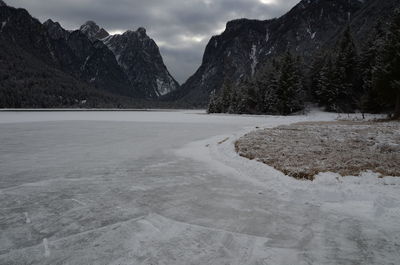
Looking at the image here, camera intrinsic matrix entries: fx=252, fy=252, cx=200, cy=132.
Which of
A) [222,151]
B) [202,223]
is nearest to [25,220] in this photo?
[202,223]

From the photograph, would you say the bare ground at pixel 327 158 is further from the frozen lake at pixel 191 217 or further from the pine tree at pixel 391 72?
the pine tree at pixel 391 72

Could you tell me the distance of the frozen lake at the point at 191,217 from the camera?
12.5 feet

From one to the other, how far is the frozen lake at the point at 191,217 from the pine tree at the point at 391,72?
102 feet

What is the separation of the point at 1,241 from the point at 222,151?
9998 millimetres

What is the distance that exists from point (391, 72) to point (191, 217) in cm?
3742

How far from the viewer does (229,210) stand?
5.55 metres

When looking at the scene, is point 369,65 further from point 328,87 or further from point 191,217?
point 191,217

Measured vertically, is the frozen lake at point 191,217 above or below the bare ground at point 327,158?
below

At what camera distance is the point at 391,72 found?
32.0m

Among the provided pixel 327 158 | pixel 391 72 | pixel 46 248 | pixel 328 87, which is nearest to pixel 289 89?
pixel 328 87

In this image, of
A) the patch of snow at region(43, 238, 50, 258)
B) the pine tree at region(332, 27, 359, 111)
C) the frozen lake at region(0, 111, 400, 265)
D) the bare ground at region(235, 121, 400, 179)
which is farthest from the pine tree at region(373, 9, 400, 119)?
the patch of snow at region(43, 238, 50, 258)

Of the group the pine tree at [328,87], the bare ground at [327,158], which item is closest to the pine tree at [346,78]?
the pine tree at [328,87]

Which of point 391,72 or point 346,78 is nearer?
point 391,72

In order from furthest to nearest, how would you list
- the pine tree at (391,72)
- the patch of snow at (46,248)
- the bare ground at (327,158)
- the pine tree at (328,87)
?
the pine tree at (328,87) < the pine tree at (391,72) < the bare ground at (327,158) < the patch of snow at (46,248)
